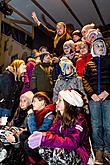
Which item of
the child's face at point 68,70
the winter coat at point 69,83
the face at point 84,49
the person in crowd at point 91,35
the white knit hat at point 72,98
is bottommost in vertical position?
the white knit hat at point 72,98

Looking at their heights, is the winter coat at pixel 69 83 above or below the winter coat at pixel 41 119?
above

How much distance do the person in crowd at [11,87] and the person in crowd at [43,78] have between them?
0.23m

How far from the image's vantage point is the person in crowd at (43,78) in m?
4.35

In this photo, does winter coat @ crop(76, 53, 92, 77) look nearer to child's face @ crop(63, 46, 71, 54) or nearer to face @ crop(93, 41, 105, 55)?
face @ crop(93, 41, 105, 55)

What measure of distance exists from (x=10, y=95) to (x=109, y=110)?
5.23 feet

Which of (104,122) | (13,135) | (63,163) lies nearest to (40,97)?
(13,135)

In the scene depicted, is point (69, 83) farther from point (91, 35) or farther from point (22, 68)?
point (22, 68)

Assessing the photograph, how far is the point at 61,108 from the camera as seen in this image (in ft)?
9.23

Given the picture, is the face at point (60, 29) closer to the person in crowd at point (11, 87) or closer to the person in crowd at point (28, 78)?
the person in crowd at point (28, 78)

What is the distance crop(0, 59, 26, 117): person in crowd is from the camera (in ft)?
13.7

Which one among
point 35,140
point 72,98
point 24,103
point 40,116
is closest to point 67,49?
point 24,103

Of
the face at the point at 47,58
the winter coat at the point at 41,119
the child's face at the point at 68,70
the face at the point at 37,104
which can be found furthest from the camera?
the face at the point at 47,58

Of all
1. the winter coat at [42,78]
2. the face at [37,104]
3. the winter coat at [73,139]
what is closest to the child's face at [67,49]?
the winter coat at [42,78]

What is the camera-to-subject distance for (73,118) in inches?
106
